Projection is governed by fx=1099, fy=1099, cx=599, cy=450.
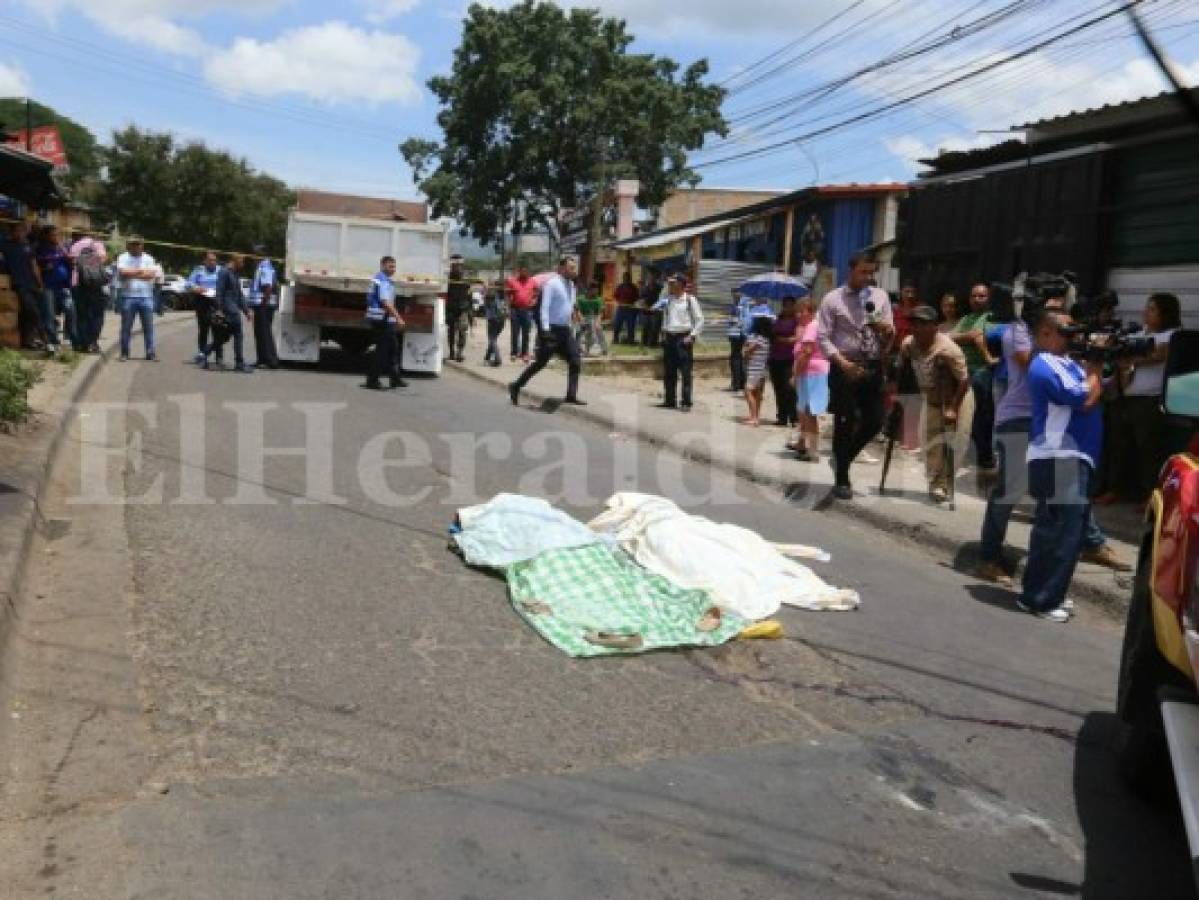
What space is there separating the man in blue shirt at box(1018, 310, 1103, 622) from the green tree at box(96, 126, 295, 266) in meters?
50.2

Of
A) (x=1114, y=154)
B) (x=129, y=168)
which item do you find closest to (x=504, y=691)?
(x=1114, y=154)

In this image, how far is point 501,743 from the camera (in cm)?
400

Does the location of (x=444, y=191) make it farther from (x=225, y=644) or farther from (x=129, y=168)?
(x=225, y=644)

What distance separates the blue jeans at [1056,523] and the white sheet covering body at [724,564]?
3.64 feet

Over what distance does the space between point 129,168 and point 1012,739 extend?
54841 mm

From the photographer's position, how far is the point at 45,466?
8023 mm

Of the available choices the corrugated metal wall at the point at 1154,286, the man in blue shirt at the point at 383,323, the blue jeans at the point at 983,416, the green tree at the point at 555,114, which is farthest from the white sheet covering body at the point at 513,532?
the green tree at the point at 555,114

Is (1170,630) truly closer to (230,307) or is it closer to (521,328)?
(230,307)

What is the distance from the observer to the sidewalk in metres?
7.90

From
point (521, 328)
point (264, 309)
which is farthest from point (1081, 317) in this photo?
point (521, 328)

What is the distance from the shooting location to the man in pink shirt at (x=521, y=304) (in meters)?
20.8

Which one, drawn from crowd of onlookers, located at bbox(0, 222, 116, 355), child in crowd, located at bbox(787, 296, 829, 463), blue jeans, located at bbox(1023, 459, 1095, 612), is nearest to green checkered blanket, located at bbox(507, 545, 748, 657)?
blue jeans, located at bbox(1023, 459, 1095, 612)

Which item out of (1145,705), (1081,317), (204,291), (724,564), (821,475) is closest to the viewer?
(1145,705)

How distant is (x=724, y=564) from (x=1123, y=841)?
9.14 feet
